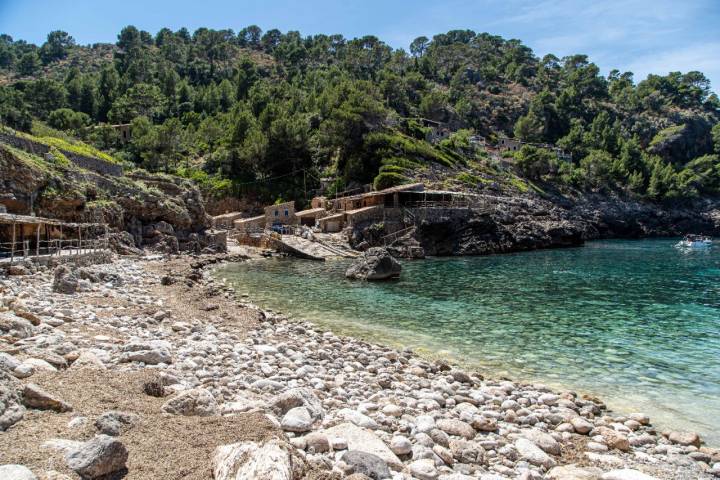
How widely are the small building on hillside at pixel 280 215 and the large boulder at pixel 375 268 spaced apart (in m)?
29.9

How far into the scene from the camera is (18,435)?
5820 mm

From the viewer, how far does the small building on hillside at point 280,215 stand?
6322 centimetres

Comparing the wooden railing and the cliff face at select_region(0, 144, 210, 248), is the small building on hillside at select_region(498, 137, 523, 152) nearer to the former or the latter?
the cliff face at select_region(0, 144, 210, 248)

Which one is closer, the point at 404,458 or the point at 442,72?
the point at 404,458

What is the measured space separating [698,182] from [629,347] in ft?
395

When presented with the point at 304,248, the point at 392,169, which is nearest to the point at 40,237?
the point at 304,248

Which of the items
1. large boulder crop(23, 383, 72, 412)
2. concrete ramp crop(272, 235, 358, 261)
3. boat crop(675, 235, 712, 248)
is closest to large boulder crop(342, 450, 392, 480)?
large boulder crop(23, 383, 72, 412)

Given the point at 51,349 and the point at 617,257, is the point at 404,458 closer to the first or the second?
the point at 51,349

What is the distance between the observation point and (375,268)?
111ft

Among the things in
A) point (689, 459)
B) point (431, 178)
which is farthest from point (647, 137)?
point (689, 459)

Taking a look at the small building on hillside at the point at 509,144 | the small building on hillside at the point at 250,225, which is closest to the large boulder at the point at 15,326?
the small building on hillside at the point at 250,225

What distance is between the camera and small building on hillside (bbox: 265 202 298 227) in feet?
207

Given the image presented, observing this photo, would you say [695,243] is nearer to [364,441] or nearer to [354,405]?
[354,405]

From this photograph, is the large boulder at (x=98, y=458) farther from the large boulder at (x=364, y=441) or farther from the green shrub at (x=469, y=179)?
the green shrub at (x=469, y=179)
